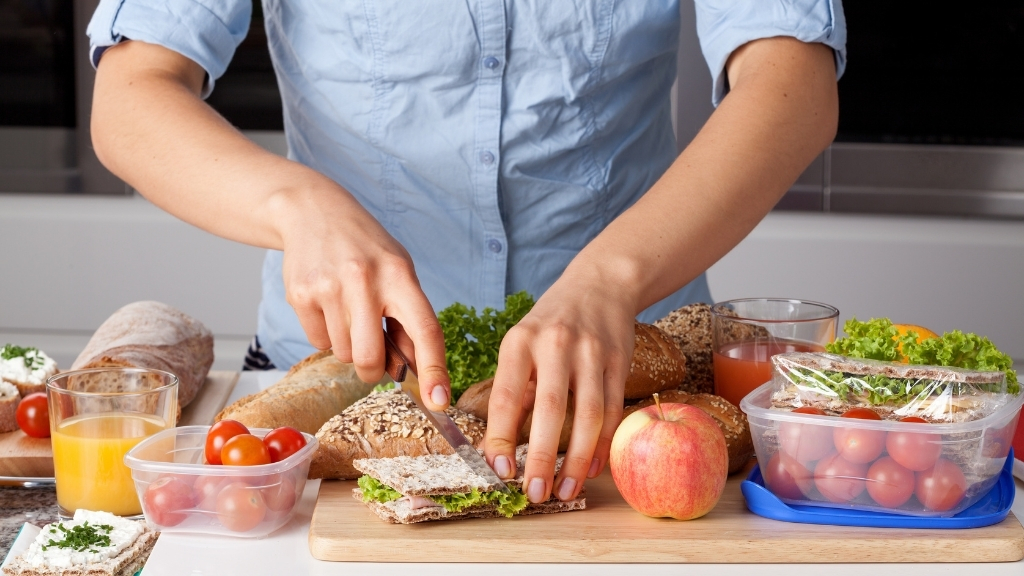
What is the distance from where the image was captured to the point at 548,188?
152cm

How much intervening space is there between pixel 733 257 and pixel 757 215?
1.35m

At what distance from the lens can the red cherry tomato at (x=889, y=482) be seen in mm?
948

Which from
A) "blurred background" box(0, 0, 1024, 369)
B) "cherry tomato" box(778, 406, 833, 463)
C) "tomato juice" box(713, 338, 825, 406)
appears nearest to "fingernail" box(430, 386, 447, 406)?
"cherry tomato" box(778, 406, 833, 463)

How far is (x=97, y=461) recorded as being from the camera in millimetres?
1059

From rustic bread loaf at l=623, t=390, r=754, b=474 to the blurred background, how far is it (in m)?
1.40

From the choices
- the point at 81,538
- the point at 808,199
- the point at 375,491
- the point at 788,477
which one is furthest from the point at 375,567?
the point at 808,199

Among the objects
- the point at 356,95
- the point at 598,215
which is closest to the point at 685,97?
the point at 598,215

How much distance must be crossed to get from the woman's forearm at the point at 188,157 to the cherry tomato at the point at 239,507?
257mm

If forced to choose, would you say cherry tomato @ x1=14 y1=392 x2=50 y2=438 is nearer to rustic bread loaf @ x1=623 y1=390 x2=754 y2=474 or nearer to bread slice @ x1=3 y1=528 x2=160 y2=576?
bread slice @ x1=3 y1=528 x2=160 y2=576

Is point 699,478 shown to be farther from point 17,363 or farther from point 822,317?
point 17,363

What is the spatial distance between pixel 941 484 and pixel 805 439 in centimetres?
13

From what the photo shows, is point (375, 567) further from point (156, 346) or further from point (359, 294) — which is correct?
point (156, 346)

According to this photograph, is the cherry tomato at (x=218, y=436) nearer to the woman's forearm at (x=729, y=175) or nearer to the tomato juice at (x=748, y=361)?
the woman's forearm at (x=729, y=175)

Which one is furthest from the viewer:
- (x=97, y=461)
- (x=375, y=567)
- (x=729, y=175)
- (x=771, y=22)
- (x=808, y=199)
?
(x=808, y=199)
